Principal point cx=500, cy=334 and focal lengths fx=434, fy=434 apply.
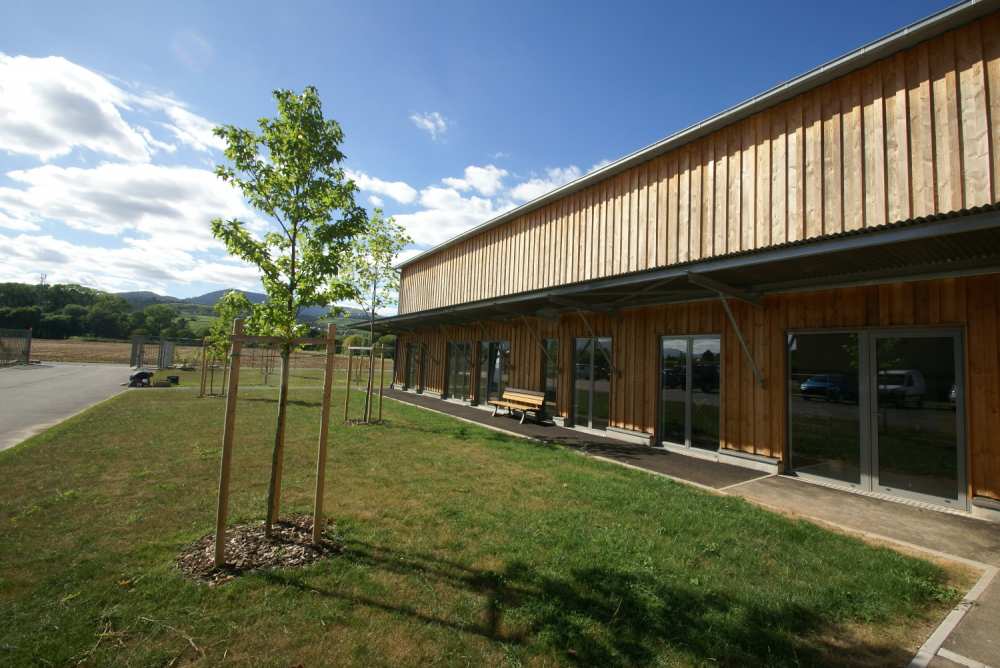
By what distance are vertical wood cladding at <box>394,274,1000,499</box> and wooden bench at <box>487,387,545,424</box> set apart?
56cm

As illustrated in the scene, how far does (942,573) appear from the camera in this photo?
4.33 metres

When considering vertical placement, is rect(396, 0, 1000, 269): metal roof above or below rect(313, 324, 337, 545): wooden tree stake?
above

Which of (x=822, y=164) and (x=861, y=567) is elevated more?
(x=822, y=164)

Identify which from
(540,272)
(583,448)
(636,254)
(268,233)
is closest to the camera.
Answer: (268,233)

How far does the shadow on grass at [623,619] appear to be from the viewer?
306cm

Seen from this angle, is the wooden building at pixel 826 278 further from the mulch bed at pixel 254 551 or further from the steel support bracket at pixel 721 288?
the mulch bed at pixel 254 551

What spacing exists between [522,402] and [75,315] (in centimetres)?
12418

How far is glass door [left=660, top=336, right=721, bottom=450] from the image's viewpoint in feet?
31.4

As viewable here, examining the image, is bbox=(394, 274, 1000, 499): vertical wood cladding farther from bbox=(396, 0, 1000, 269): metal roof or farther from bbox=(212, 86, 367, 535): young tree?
bbox=(212, 86, 367, 535): young tree

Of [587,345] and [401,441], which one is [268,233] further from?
[587,345]

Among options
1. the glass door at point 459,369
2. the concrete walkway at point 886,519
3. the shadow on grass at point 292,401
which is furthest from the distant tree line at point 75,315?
the concrete walkway at point 886,519

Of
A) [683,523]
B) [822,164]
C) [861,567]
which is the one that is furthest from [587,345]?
[861,567]

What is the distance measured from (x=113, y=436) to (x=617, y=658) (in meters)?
11.1

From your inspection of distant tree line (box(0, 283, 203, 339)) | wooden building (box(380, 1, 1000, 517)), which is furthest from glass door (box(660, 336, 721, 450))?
distant tree line (box(0, 283, 203, 339))
